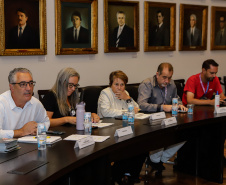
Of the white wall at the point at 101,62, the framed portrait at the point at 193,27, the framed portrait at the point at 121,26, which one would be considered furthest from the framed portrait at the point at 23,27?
the framed portrait at the point at 193,27

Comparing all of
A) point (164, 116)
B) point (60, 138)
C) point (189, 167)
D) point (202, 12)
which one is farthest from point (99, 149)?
point (202, 12)

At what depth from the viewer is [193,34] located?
7992 mm

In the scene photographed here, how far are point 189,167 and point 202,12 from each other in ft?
13.4

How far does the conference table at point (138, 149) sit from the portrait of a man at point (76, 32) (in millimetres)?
2245

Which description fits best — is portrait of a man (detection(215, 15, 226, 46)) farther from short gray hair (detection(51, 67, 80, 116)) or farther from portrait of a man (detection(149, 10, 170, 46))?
short gray hair (detection(51, 67, 80, 116))

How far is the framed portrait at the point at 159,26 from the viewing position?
721 cm

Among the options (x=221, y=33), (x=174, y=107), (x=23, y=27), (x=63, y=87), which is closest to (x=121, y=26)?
(x=23, y=27)

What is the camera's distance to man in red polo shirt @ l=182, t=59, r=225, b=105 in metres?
5.61

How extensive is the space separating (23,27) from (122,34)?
190 cm

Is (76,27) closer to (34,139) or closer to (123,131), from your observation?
(123,131)

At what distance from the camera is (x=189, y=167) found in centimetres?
502

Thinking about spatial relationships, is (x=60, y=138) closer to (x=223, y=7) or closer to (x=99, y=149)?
(x=99, y=149)

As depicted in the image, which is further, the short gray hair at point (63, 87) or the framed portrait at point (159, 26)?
the framed portrait at point (159, 26)

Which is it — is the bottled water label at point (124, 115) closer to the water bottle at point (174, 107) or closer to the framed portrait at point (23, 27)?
the water bottle at point (174, 107)
